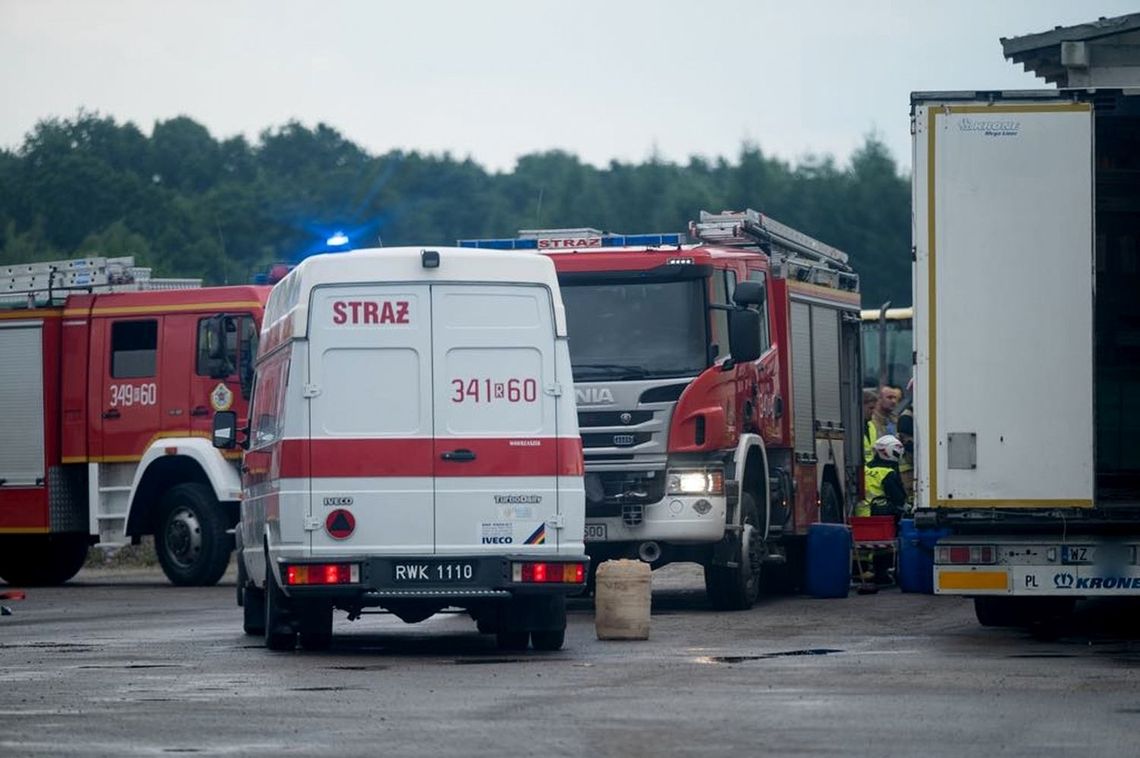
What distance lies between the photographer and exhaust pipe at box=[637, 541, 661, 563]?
19.6m

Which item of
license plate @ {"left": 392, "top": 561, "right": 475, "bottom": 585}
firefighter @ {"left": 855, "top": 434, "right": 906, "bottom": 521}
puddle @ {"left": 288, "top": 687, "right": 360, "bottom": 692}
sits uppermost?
firefighter @ {"left": 855, "top": 434, "right": 906, "bottom": 521}

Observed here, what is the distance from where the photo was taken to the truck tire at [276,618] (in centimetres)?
1582

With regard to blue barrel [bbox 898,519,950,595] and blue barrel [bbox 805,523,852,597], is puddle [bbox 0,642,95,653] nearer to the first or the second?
Result: blue barrel [bbox 898,519,950,595]

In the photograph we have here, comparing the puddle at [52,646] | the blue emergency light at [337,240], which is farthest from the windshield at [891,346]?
the puddle at [52,646]

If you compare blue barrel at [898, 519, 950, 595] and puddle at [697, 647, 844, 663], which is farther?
blue barrel at [898, 519, 950, 595]

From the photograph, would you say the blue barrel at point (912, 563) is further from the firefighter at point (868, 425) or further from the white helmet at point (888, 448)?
the firefighter at point (868, 425)

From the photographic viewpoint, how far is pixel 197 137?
9900 cm

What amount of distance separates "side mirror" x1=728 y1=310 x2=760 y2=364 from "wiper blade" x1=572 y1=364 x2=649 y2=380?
2.44ft

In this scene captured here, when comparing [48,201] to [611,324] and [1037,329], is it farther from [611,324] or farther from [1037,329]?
[1037,329]

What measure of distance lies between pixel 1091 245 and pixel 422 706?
18.7 feet

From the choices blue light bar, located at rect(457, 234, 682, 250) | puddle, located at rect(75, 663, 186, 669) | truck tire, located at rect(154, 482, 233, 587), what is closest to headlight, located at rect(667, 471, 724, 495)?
blue light bar, located at rect(457, 234, 682, 250)

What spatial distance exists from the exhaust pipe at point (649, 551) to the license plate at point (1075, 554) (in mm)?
4943

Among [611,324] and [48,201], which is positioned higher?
[48,201]

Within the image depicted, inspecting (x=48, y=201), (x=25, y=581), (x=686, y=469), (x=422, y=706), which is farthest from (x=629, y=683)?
(x=48, y=201)
